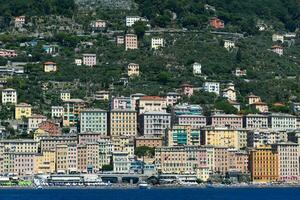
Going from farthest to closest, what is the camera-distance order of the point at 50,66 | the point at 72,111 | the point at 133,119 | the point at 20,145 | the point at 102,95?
the point at 50,66 → the point at 102,95 → the point at 72,111 → the point at 133,119 → the point at 20,145

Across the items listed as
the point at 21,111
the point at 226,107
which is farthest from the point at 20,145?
the point at 226,107

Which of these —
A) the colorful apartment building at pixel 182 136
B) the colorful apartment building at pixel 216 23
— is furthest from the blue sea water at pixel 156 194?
the colorful apartment building at pixel 216 23

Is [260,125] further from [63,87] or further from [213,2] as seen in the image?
[213,2]

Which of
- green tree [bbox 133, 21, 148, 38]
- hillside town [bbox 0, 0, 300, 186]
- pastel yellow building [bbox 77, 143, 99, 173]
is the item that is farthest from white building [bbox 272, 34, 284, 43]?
pastel yellow building [bbox 77, 143, 99, 173]

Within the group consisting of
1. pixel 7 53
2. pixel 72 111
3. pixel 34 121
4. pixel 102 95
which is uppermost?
pixel 7 53

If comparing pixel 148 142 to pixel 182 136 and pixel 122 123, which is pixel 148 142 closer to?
pixel 182 136

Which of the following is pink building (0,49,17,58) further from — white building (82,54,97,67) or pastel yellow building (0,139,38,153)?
pastel yellow building (0,139,38,153)

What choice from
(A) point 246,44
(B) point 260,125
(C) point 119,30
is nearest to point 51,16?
(C) point 119,30
